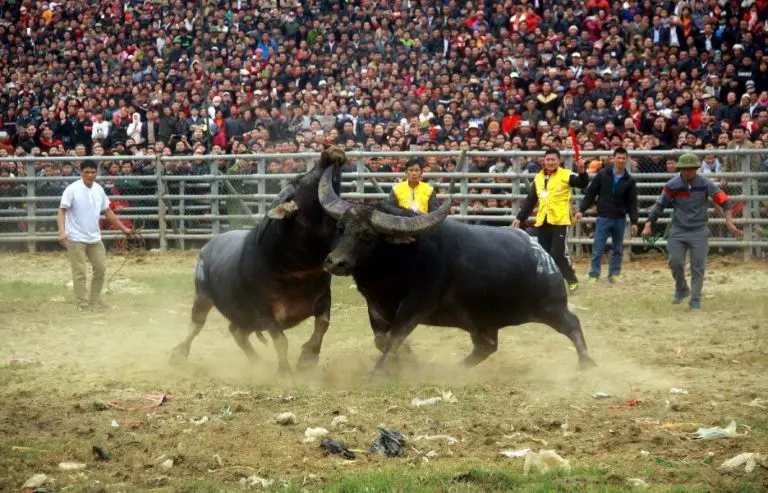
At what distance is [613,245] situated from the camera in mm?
14914

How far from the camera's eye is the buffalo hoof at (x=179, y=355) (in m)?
10.2

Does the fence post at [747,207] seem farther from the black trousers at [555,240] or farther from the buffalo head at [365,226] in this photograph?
the buffalo head at [365,226]

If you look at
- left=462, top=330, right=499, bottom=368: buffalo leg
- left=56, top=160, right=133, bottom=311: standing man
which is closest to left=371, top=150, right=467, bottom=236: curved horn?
left=462, top=330, right=499, bottom=368: buffalo leg

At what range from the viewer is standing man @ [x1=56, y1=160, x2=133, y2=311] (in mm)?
13531

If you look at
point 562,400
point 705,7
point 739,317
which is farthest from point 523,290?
point 705,7

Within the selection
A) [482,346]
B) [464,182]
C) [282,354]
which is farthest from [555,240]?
[282,354]

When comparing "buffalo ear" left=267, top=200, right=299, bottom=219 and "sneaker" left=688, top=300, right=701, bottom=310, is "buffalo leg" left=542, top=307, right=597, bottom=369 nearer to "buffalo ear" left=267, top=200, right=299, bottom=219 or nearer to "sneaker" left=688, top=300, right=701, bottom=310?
"buffalo ear" left=267, top=200, right=299, bottom=219

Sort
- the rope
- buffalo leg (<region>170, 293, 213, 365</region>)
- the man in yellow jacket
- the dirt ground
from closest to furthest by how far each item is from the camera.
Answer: the dirt ground < buffalo leg (<region>170, 293, 213, 365</region>) < the man in yellow jacket < the rope

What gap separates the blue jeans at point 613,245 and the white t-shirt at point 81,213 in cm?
670

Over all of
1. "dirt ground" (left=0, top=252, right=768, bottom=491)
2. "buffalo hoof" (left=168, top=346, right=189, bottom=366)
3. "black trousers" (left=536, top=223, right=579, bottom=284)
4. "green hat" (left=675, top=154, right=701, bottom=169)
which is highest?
"green hat" (left=675, top=154, right=701, bottom=169)

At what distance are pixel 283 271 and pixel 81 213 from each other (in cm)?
534

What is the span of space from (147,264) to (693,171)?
935 cm

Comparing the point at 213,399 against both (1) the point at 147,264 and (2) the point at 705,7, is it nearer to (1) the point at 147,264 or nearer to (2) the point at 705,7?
(1) the point at 147,264

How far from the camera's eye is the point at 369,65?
22156 millimetres
